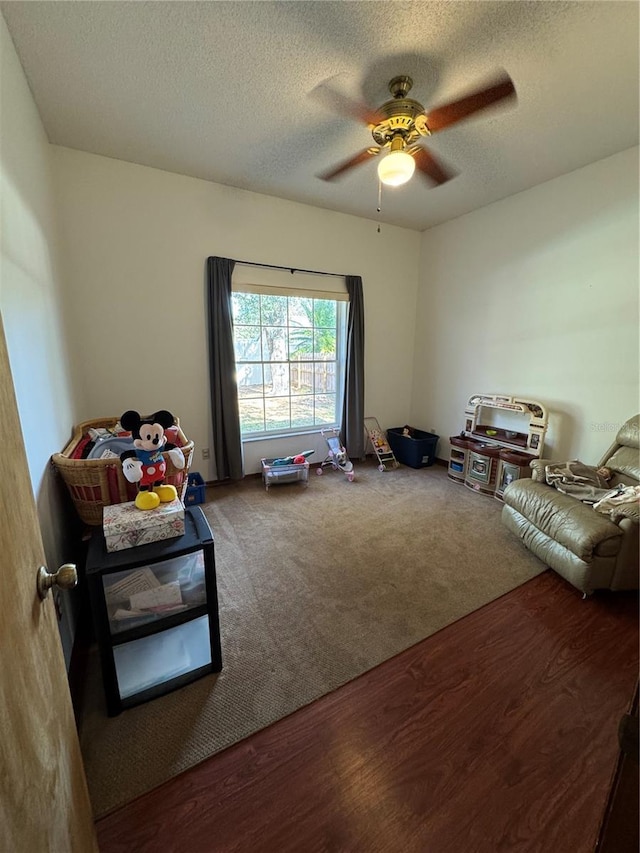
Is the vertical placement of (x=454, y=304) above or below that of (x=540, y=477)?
above

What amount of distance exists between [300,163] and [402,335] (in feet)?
7.38

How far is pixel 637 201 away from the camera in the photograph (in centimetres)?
244

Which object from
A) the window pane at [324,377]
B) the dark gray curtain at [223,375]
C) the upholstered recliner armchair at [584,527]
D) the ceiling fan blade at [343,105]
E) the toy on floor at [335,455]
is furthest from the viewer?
the window pane at [324,377]

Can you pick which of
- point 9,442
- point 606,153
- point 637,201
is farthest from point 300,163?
point 9,442

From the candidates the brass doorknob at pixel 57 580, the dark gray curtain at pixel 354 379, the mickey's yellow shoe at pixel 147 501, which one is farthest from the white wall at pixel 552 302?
the brass doorknob at pixel 57 580

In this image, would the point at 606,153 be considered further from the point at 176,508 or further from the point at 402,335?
the point at 176,508

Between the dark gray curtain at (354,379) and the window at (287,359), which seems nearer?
the window at (287,359)

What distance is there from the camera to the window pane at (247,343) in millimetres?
3396

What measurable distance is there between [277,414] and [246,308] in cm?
114

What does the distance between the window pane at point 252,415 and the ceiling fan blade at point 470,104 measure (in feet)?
8.49

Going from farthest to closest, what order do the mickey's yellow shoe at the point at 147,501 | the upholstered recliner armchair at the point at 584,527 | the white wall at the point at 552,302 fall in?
1. the white wall at the point at 552,302
2. the upholstered recliner armchair at the point at 584,527
3. the mickey's yellow shoe at the point at 147,501

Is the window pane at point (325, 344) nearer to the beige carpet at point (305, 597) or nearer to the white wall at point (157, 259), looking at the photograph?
the white wall at point (157, 259)

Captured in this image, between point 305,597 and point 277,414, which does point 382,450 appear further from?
point 305,597

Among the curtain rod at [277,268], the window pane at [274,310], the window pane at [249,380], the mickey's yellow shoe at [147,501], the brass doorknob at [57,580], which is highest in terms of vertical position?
the curtain rod at [277,268]
